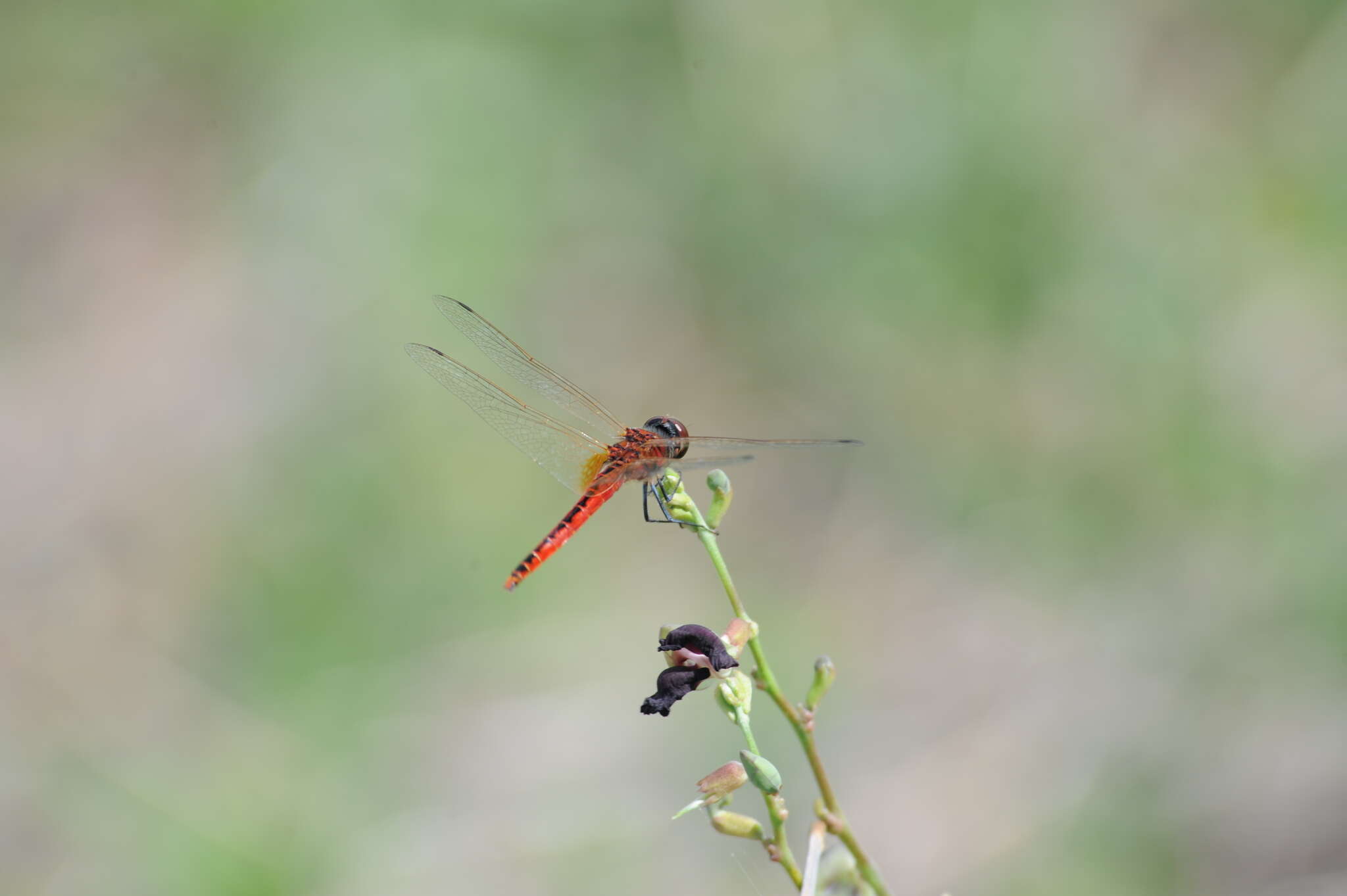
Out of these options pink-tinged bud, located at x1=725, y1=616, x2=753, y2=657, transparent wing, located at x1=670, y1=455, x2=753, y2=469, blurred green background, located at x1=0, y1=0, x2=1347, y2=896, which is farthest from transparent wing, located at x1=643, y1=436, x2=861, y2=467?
blurred green background, located at x1=0, y1=0, x2=1347, y2=896

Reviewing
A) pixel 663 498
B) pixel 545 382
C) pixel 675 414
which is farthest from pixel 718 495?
pixel 675 414

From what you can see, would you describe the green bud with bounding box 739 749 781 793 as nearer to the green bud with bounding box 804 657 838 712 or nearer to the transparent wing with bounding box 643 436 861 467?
the green bud with bounding box 804 657 838 712

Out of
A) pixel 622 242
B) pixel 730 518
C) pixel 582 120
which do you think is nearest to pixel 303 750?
pixel 730 518

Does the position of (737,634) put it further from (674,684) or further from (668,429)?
(668,429)

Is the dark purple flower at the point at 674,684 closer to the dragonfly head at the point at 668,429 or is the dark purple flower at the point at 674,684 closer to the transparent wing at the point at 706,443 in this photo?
the transparent wing at the point at 706,443

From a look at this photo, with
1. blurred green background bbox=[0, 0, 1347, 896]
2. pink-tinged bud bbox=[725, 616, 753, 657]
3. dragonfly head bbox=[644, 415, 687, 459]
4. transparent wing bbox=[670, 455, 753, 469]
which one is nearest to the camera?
pink-tinged bud bbox=[725, 616, 753, 657]

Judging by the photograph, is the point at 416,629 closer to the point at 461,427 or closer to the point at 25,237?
the point at 461,427

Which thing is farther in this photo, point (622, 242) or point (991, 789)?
point (622, 242)
